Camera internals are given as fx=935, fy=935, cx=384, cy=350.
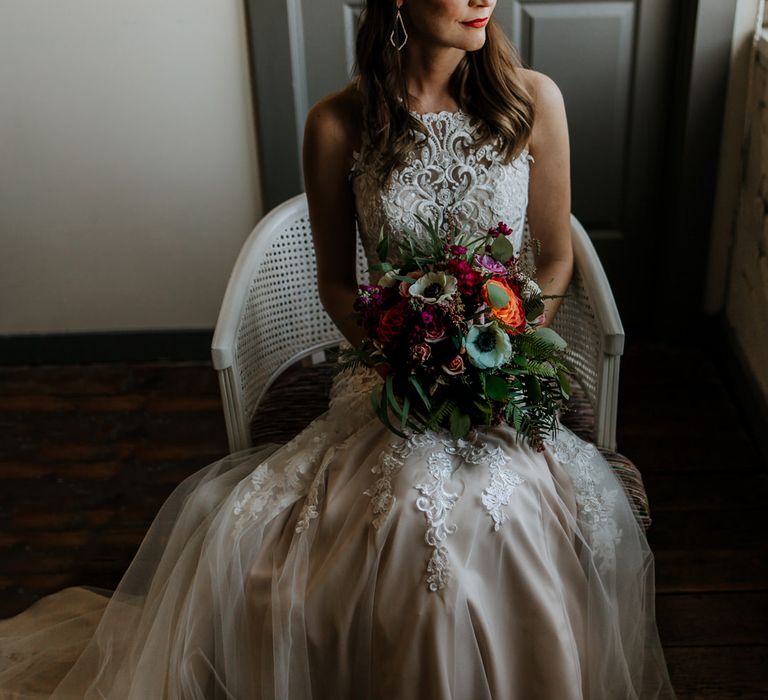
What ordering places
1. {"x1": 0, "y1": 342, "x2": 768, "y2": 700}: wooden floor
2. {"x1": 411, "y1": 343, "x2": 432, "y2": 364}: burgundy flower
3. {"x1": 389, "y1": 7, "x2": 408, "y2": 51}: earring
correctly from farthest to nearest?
{"x1": 0, "y1": 342, "x2": 768, "y2": 700}: wooden floor < {"x1": 389, "y1": 7, "x2": 408, "y2": 51}: earring < {"x1": 411, "y1": 343, "x2": 432, "y2": 364}: burgundy flower

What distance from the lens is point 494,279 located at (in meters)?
1.37

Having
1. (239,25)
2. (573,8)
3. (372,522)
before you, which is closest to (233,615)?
(372,522)

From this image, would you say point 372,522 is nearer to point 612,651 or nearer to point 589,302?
point 612,651

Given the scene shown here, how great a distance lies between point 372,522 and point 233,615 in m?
0.26

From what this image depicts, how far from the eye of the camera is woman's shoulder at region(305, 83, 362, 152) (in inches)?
67.4

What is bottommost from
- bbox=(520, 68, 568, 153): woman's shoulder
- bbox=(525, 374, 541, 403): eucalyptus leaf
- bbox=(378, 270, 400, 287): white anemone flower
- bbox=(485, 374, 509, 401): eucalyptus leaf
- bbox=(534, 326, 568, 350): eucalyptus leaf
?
bbox=(525, 374, 541, 403): eucalyptus leaf

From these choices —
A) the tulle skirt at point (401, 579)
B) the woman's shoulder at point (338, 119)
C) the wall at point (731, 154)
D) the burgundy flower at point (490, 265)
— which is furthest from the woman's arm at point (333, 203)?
the wall at point (731, 154)

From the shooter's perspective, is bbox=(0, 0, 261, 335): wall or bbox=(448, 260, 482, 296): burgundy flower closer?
bbox=(448, 260, 482, 296): burgundy flower

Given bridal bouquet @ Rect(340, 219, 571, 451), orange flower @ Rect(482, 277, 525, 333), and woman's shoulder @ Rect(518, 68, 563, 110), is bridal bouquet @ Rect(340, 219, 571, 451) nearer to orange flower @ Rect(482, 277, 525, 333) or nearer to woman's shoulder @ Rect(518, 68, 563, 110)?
orange flower @ Rect(482, 277, 525, 333)

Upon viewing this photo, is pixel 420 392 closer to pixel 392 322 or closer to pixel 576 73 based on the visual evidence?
pixel 392 322

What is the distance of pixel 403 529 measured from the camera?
138cm

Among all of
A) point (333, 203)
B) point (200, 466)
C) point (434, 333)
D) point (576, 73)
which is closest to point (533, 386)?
point (434, 333)

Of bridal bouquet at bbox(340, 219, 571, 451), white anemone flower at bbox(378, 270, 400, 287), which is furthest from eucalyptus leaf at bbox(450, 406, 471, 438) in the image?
white anemone flower at bbox(378, 270, 400, 287)
